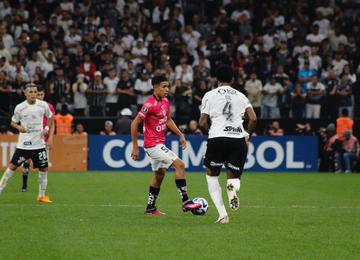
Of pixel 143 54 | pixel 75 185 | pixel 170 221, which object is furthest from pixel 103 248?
pixel 143 54

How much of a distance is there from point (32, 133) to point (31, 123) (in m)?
0.19

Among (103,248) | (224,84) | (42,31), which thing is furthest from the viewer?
(42,31)

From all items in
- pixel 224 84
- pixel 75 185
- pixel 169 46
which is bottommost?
pixel 75 185

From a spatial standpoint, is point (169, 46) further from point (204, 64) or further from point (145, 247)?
point (145, 247)

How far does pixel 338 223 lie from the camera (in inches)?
532

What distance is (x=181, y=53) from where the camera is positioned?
31281 millimetres

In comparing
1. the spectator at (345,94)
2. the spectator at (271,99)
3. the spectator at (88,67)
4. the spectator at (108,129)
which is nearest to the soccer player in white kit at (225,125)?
the spectator at (108,129)

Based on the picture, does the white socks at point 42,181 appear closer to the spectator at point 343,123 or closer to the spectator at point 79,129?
the spectator at point 79,129

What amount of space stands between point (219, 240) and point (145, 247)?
1.10 metres

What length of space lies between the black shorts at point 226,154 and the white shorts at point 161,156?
1.50m

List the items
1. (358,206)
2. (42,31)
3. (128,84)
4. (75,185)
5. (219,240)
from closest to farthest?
(219,240)
(358,206)
(75,185)
(128,84)
(42,31)

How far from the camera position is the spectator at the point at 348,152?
29141mm

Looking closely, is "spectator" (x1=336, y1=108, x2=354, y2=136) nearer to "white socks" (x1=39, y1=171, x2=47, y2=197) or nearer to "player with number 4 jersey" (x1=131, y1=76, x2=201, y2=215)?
"white socks" (x1=39, y1=171, x2=47, y2=197)

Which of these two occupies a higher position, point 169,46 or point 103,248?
point 169,46
